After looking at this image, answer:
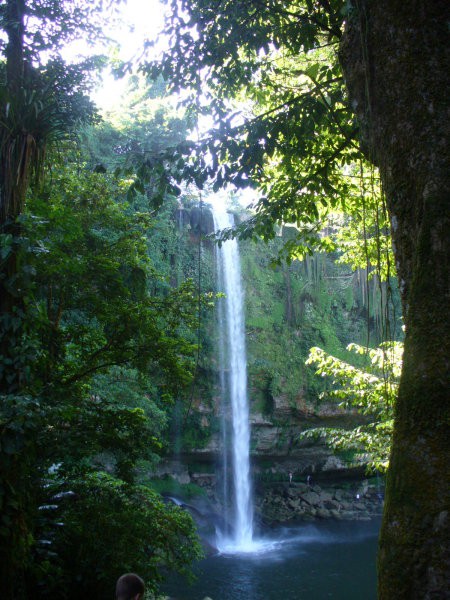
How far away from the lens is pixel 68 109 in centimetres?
473

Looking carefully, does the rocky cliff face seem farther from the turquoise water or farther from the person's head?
the person's head

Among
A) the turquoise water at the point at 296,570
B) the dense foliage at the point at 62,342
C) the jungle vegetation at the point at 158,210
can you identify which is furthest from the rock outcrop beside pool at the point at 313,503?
the dense foliage at the point at 62,342

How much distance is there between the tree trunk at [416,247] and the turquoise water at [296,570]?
8.00m

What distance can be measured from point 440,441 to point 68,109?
4.41 metres

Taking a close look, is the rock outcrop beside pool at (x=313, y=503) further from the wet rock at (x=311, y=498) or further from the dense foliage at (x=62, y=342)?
the dense foliage at (x=62, y=342)

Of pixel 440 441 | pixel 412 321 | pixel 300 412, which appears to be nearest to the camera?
pixel 440 441

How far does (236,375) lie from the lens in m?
18.2

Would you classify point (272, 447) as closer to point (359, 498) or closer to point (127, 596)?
point (359, 498)

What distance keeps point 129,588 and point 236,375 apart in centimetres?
1530

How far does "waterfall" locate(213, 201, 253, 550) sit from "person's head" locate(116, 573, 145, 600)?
573 inches

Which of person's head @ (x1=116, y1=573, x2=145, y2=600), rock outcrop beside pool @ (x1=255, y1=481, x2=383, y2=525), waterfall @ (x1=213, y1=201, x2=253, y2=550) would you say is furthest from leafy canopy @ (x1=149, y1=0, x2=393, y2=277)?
rock outcrop beside pool @ (x1=255, y1=481, x2=383, y2=525)

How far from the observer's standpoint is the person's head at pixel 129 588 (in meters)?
3.00

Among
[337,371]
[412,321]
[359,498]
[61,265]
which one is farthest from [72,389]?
[359,498]

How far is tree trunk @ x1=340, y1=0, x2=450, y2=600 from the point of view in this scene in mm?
1472
